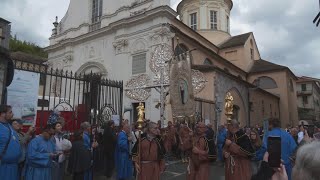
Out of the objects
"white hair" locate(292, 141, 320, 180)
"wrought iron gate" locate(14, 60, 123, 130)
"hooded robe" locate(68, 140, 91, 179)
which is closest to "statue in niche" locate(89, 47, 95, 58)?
"wrought iron gate" locate(14, 60, 123, 130)

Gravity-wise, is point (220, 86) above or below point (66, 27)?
below

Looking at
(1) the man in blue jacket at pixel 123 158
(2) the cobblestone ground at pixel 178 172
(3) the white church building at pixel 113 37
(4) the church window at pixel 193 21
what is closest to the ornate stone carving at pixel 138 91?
(1) the man in blue jacket at pixel 123 158

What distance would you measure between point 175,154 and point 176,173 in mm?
3331

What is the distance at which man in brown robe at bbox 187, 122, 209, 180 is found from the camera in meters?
6.41

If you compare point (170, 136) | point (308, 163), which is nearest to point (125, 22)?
point (170, 136)

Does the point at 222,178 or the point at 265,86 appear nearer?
the point at 222,178

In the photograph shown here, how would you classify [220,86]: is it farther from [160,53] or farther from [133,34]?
[160,53]

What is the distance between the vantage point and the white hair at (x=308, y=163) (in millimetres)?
1678

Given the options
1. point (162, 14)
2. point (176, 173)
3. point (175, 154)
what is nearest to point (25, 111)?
point (176, 173)

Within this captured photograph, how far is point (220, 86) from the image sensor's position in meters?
20.2

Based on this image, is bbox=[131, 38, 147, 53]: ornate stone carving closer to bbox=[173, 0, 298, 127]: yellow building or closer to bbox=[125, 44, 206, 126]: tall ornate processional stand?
bbox=[125, 44, 206, 126]: tall ornate processional stand

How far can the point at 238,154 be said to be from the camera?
6.44m

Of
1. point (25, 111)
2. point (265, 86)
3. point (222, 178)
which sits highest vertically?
point (265, 86)

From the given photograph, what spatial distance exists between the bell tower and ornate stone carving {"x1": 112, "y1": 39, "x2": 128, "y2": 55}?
1477 centimetres
